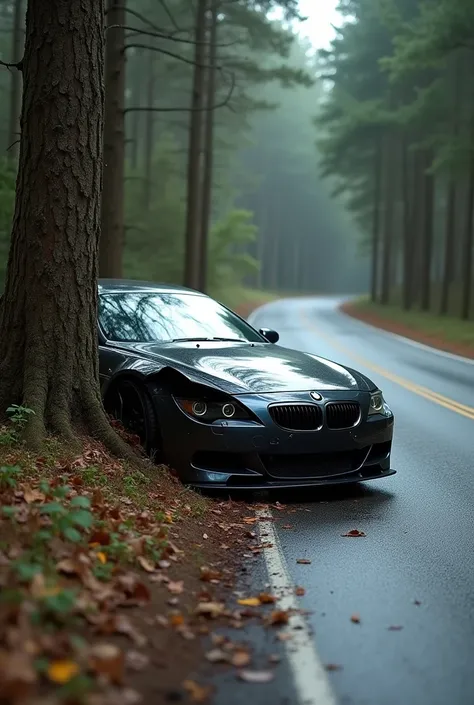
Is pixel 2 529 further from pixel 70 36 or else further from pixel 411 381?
pixel 411 381

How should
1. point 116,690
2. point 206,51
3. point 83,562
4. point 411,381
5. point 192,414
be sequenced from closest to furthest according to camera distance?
1. point 116,690
2. point 83,562
3. point 192,414
4. point 411,381
5. point 206,51

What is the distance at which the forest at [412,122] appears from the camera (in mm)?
29377

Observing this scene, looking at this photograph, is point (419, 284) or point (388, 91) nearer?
point (388, 91)

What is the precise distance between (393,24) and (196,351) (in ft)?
98.1

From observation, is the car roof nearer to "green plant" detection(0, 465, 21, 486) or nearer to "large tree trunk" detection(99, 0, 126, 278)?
"green plant" detection(0, 465, 21, 486)

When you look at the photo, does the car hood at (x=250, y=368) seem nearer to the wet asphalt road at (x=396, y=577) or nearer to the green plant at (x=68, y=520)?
the wet asphalt road at (x=396, y=577)

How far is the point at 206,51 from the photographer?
32031 millimetres

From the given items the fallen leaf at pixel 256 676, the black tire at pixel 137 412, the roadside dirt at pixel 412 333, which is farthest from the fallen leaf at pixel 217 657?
the roadside dirt at pixel 412 333

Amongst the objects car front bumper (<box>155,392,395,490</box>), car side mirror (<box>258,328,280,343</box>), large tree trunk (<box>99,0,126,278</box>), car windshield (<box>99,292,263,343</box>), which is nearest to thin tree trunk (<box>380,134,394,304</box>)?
large tree trunk (<box>99,0,126,278</box>)

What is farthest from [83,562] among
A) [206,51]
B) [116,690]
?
[206,51]

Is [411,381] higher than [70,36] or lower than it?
lower

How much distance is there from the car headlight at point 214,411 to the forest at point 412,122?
22046mm

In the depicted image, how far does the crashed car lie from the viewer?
23.3 feet

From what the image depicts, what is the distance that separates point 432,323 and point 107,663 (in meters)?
32.7
